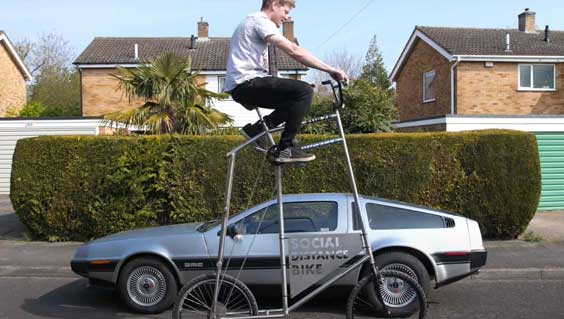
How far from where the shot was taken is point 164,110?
39.9 feet

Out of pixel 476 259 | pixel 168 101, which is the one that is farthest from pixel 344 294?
pixel 168 101

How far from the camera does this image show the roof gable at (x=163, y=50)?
25.0 meters

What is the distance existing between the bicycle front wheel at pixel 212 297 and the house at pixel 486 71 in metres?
13.9

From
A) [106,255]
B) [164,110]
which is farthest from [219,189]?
[106,255]

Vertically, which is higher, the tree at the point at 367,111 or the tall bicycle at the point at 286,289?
the tree at the point at 367,111

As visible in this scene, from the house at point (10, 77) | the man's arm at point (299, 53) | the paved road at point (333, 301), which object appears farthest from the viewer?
the house at point (10, 77)

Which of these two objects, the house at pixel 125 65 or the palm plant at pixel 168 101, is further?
the house at pixel 125 65

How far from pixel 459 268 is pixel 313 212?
174 centimetres

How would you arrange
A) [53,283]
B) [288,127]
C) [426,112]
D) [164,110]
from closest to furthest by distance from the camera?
[288,127], [53,283], [164,110], [426,112]

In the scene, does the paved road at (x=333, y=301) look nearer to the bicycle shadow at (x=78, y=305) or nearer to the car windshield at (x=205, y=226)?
the bicycle shadow at (x=78, y=305)

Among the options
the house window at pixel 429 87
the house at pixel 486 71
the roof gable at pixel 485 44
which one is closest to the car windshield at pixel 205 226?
the house at pixel 486 71

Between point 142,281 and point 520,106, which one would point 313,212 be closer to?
point 142,281

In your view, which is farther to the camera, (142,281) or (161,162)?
(161,162)

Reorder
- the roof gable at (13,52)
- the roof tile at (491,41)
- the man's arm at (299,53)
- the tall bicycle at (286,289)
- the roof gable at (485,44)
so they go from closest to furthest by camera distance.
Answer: the man's arm at (299,53) < the tall bicycle at (286,289) < the roof gable at (485,44) < the roof tile at (491,41) < the roof gable at (13,52)
